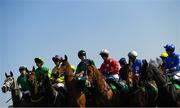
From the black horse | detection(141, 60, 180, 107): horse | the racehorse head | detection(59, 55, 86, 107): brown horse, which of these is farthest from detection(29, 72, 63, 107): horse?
detection(141, 60, 180, 107): horse

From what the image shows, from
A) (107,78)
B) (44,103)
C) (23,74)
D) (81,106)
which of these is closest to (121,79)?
(107,78)

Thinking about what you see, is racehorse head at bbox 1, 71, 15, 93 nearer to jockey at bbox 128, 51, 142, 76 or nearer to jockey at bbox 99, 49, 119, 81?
jockey at bbox 99, 49, 119, 81

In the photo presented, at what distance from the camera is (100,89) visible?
1473cm

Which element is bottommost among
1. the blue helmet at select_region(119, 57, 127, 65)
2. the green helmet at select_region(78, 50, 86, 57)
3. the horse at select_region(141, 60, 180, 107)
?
the horse at select_region(141, 60, 180, 107)

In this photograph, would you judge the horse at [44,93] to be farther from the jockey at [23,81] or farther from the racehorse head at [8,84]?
the racehorse head at [8,84]

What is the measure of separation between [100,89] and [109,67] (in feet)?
5.64

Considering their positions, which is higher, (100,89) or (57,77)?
(57,77)

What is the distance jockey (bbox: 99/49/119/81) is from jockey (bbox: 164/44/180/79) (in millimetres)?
2052

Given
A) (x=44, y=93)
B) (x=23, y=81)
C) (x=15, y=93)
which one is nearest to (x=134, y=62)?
(x=44, y=93)

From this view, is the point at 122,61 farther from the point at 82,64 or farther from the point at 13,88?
the point at 13,88

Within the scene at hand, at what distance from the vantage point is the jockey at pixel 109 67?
635 inches

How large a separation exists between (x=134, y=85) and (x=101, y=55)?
2.59m

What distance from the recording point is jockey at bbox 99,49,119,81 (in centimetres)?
1614

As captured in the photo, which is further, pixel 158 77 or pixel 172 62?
pixel 172 62
